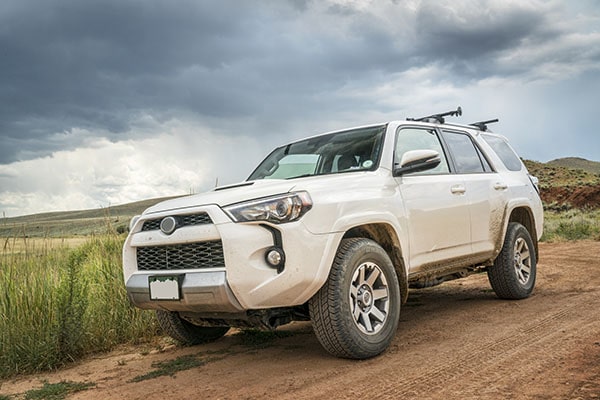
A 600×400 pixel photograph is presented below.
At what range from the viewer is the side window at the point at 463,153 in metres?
6.38

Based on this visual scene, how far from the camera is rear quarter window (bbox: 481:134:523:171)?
7.32 metres

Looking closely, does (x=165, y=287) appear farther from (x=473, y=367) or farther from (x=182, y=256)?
(x=473, y=367)

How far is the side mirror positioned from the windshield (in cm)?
25

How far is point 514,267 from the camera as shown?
6.86m

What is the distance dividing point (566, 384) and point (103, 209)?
6343mm

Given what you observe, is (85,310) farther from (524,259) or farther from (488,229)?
(524,259)

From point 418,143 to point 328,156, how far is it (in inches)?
38.1

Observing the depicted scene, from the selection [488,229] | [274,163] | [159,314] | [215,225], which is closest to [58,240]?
[159,314]

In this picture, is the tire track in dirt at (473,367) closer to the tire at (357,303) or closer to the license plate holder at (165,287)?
the tire at (357,303)

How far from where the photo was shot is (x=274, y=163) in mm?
6129

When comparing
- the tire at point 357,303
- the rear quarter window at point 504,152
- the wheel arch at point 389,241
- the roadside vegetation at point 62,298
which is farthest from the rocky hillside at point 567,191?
the tire at point 357,303

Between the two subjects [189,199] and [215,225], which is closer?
[215,225]

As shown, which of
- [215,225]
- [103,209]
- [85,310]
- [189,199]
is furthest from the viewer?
[103,209]

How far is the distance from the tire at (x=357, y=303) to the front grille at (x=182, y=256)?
0.82m
